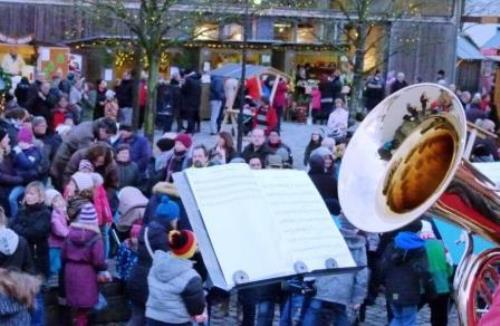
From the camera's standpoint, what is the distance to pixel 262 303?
7.94m

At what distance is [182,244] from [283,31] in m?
22.5

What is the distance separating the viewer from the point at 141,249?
284 inches

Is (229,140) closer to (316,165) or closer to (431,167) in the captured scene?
(316,165)

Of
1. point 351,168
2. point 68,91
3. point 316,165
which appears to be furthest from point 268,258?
point 68,91

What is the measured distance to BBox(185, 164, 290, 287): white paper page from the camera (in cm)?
563

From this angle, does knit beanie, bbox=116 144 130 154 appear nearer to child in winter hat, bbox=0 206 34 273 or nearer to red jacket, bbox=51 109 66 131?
child in winter hat, bbox=0 206 34 273

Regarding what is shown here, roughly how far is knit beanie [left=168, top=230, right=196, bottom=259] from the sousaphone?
6.41 feet

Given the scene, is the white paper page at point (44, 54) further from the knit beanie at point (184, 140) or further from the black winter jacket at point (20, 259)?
the black winter jacket at point (20, 259)

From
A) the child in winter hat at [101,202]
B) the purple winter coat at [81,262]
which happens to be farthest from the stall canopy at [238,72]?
the purple winter coat at [81,262]

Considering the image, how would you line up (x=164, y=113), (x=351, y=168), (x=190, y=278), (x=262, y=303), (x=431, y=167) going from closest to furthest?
1. (x=431, y=167)
2. (x=351, y=168)
3. (x=190, y=278)
4. (x=262, y=303)
5. (x=164, y=113)

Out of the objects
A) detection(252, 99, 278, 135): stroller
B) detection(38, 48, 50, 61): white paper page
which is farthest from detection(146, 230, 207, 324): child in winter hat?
detection(38, 48, 50, 61): white paper page

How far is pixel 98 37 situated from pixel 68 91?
548cm

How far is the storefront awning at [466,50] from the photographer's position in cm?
3147

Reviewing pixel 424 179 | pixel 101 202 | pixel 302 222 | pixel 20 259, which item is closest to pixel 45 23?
pixel 101 202
